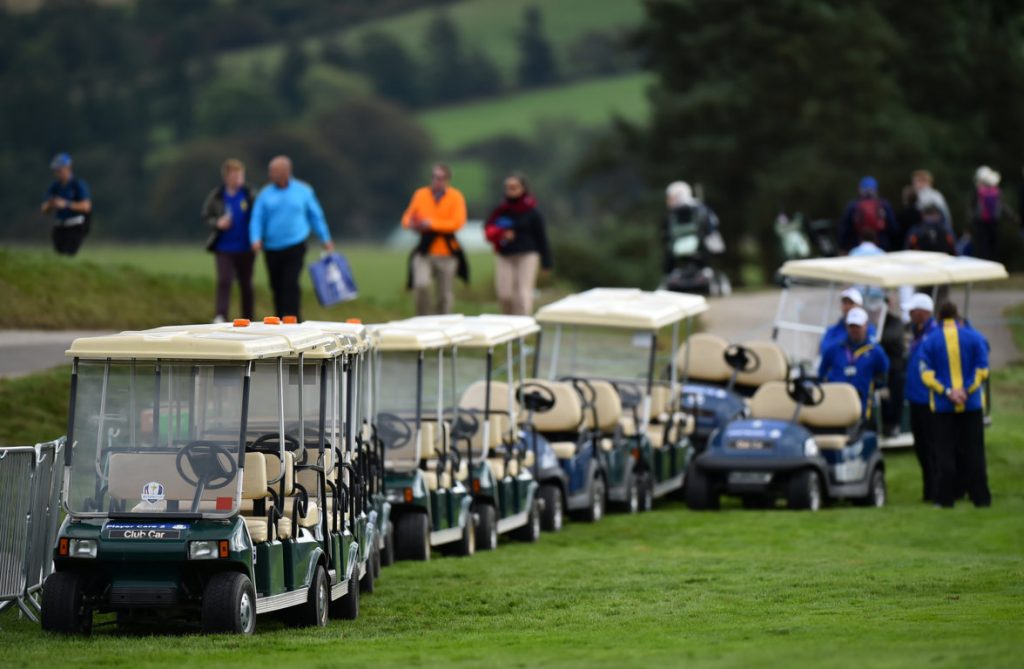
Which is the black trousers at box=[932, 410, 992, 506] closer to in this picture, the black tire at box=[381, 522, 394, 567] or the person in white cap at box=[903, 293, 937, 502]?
the person in white cap at box=[903, 293, 937, 502]

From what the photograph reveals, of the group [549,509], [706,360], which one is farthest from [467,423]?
[706,360]

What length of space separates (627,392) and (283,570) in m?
9.03

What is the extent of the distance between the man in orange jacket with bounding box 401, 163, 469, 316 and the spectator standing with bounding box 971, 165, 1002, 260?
33.4 feet

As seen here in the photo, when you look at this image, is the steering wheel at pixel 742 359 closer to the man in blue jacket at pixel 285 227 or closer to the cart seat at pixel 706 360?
the cart seat at pixel 706 360

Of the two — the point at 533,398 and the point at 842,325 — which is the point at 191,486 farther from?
the point at 842,325

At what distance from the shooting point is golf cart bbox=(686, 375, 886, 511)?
64.1 ft

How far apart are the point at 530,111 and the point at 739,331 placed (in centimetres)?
9498

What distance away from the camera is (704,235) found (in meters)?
26.3

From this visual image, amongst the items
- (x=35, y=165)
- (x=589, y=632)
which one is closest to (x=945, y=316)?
(x=589, y=632)

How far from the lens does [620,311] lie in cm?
2055

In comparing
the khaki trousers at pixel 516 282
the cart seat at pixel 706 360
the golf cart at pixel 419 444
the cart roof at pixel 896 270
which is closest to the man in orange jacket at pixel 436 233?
the khaki trousers at pixel 516 282

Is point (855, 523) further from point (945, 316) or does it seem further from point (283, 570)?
point (283, 570)

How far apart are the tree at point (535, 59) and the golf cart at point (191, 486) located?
11637 cm

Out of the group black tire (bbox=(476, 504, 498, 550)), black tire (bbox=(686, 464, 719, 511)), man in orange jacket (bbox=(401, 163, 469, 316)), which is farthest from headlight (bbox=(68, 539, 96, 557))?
man in orange jacket (bbox=(401, 163, 469, 316))
